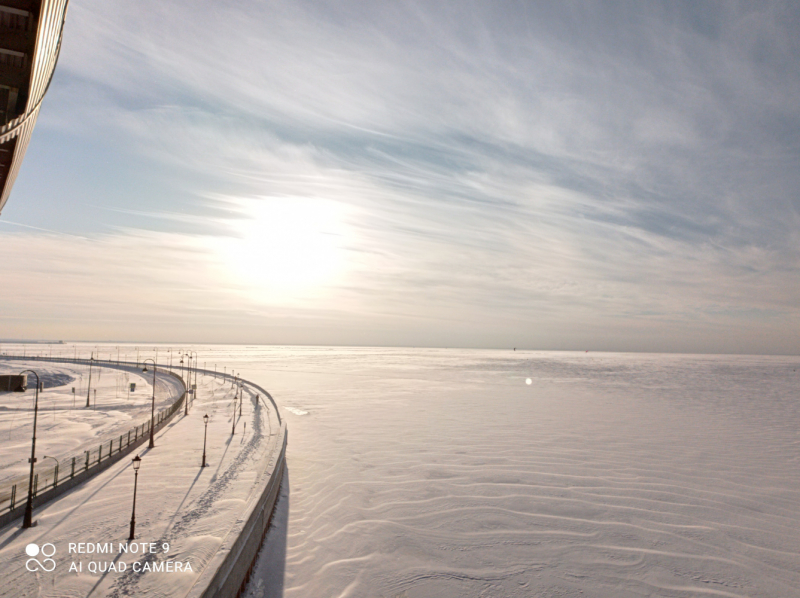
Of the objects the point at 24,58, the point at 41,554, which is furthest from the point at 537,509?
the point at 24,58

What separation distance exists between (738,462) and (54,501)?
1467 inches

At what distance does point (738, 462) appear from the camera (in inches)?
1037

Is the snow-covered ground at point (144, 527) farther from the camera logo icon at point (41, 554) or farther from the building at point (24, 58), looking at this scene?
the building at point (24, 58)

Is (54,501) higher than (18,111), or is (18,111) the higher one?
(18,111)

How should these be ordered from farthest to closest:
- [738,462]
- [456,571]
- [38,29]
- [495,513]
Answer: [738,462] < [495,513] < [456,571] < [38,29]

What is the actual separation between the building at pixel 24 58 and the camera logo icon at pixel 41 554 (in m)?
13.6

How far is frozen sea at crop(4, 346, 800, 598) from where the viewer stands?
14281 mm

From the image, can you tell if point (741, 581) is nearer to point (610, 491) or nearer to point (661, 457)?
point (610, 491)

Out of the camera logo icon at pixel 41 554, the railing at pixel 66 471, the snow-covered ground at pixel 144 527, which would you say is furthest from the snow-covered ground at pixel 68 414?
the camera logo icon at pixel 41 554

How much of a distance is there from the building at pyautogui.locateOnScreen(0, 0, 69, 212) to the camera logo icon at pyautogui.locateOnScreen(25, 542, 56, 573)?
13616 mm

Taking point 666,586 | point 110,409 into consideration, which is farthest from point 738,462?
point 110,409

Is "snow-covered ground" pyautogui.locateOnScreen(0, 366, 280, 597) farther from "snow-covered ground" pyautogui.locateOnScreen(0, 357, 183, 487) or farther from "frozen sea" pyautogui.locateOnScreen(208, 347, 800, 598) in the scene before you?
"snow-covered ground" pyautogui.locateOnScreen(0, 357, 183, 487)

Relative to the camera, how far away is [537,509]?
1936 centimetres

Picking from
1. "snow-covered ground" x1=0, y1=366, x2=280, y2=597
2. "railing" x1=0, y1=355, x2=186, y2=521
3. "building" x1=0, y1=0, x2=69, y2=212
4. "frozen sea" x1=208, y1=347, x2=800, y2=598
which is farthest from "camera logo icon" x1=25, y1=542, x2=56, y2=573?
"building" x1=0, y1=0, x2=69, y2=212
